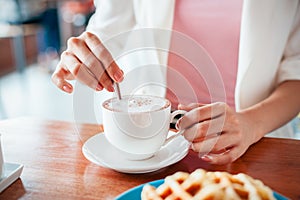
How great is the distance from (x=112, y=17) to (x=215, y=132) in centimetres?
60

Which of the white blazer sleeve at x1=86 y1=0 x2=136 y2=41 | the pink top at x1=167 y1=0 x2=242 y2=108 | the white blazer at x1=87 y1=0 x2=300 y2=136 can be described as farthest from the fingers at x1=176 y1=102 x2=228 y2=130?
the white blazer sleeve at x1=86 y1=0 x2=136 y2=41

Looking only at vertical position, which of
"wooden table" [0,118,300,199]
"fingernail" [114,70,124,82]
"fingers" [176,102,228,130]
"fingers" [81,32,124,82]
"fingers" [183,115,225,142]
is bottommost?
"wooden table" [0,118,300,199]

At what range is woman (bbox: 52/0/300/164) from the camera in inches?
25.8

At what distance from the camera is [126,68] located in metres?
1.05

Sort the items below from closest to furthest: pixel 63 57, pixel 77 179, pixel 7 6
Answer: pixel 77 179 < pixel 63 57 < pixel 7 6

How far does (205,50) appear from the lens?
41.2 inches

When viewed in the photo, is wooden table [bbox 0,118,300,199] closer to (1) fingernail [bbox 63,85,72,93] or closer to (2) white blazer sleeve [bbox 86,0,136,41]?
(1) fingernail [bbox 63,85,72,93]

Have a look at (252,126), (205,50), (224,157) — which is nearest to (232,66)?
(205,50)

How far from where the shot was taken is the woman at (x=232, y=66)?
0.66 metres

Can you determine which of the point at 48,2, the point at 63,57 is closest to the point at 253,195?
the point at 63,57

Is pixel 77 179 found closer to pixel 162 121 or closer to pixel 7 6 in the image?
pixel 162 121

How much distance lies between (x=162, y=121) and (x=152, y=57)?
0.50m

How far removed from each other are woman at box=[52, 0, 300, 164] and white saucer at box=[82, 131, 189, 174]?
0.15 ft

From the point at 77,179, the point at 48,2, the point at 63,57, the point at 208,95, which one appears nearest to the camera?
the point at 77,179
